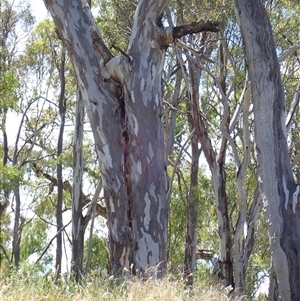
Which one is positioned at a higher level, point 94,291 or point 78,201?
point 78,201

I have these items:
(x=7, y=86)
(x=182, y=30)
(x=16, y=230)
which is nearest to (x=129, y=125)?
(x=182, y=30)

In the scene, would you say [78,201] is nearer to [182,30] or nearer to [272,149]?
[182,30]

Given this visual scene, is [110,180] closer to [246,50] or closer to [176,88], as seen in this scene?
[246,50]

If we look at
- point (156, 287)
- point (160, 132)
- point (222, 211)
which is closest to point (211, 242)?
point (222, 211)

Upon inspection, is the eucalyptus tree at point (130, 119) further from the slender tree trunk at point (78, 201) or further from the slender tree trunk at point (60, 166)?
the slender tree trunk at point (60, 166)

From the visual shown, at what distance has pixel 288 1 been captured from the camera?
13930 millimetres

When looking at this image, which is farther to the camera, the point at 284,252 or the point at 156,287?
the point at 284,252

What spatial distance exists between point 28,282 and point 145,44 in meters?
3.67

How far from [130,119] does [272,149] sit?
158 cm

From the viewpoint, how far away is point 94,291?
4.46 metres

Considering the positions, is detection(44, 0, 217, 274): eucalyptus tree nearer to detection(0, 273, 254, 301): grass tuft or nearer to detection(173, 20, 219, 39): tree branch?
detection(173, 20, 219, 39): tree branch

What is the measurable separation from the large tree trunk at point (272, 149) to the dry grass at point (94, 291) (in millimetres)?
1489

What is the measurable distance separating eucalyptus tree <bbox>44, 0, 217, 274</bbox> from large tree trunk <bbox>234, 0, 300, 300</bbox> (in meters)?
0.79

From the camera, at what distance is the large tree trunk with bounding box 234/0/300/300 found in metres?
6.34
